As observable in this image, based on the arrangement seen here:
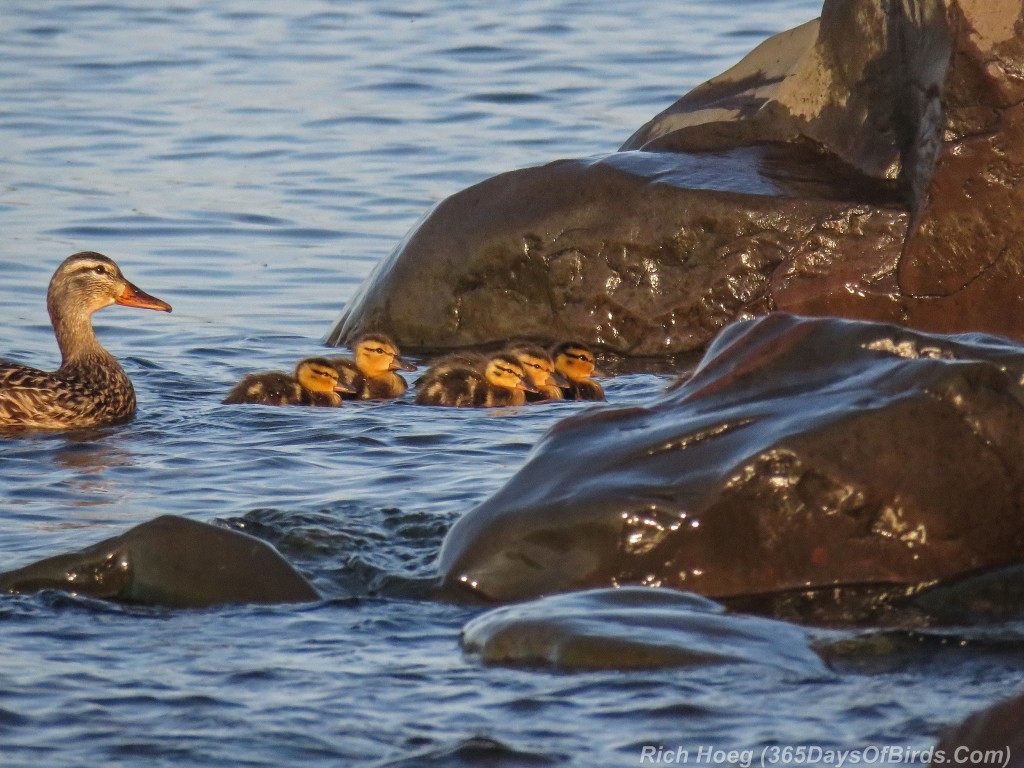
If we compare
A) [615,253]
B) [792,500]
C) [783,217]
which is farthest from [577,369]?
[792,500]

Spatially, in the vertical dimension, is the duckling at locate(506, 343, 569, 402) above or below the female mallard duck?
below

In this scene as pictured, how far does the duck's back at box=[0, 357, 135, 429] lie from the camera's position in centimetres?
895

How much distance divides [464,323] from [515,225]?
64 cm

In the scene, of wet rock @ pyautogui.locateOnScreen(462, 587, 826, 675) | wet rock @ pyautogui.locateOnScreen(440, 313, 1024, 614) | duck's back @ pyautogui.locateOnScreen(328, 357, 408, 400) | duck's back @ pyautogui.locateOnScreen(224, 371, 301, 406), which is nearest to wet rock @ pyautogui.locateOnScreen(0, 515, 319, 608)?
wet rock @ pyautogui.locateOnScreen(440, 313, 1024, 614)

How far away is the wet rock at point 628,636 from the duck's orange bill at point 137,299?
5094mm

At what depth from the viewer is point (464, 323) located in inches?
416

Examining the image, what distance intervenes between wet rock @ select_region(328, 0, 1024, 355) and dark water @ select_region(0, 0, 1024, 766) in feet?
2.93

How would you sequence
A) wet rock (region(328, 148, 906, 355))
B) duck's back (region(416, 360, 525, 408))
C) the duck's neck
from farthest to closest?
wet rock (region(328, 148, 906, 355)), the duck's neck, duck's back (region(416, 360, 525, 408))

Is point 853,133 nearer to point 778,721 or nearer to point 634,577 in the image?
point 634,577

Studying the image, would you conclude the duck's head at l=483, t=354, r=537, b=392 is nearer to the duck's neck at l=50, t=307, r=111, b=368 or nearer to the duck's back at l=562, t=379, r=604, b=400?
the duck's back at l=562, t=379, r=604, b=400

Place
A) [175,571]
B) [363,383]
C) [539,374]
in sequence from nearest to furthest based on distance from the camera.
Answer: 1. [175,571]
2. [539,374]
3. [363,383]

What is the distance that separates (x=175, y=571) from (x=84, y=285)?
434 cm

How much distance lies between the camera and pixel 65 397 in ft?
30.0

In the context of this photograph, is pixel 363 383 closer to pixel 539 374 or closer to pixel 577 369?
pixel 539 374
